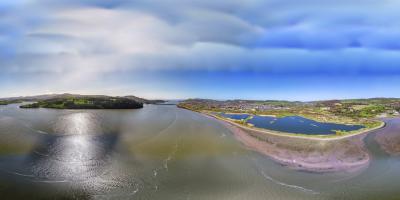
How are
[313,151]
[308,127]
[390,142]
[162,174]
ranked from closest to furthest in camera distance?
1. [162,174]
2. [313,151]
3. [390,142]
4. [308,127]

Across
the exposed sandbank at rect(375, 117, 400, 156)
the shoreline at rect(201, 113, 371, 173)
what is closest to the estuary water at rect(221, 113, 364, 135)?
the shoreline at rect(201, 113, 371, 173)

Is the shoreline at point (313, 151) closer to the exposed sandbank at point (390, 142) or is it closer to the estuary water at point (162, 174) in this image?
the estuary water at point (162, 174)

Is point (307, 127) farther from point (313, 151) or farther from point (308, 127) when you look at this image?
point (313, 151)

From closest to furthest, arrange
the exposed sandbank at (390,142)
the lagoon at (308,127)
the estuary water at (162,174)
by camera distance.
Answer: the estuary water at (162,174) → the exposed sandbank at (390,142) → the lagoon at (308,127)

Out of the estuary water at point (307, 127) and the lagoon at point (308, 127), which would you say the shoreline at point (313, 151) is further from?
the estuary water at point (307, 127)

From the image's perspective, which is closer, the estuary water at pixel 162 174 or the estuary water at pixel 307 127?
the estuary water at pixel 162 174

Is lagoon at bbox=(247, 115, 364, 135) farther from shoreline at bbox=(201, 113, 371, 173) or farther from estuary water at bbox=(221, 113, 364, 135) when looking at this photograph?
shoreline at bbox=(201, 113, 371, 173)

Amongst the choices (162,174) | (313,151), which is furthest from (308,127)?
(162,174)

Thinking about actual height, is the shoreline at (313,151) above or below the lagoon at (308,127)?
below

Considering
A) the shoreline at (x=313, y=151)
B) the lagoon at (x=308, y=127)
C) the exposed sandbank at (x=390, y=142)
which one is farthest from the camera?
the lagoon at (x=308, y=127)

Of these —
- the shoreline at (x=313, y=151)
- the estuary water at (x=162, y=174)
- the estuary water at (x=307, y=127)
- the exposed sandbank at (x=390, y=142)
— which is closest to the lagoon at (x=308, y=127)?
the estuary water at (x=307, y=127)

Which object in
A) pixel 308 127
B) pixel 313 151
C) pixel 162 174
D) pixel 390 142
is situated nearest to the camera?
pixel 162 174
